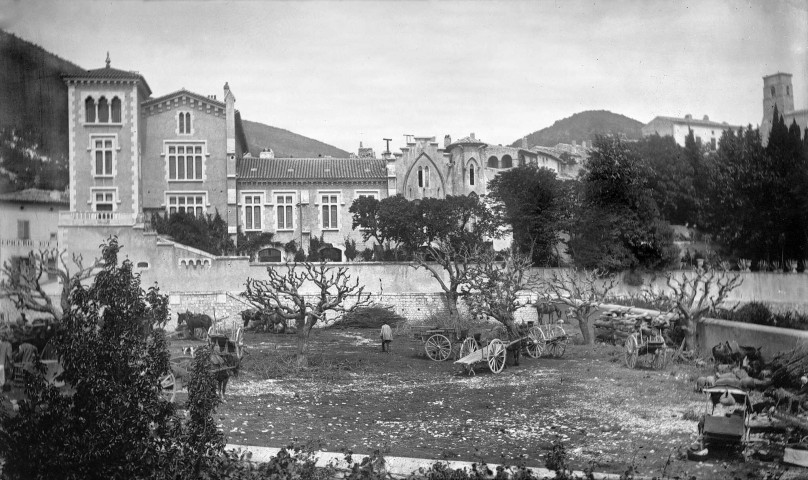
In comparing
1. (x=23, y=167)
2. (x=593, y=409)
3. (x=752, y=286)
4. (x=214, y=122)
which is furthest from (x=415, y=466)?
(x=752, y=286)


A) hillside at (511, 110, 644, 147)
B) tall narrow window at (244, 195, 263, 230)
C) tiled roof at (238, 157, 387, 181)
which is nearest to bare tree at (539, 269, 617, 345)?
tiled roof at (238, 157, 387, 181)

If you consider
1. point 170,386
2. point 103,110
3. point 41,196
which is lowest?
point 170,386

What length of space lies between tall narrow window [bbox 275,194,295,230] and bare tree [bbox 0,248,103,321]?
4.86 meters

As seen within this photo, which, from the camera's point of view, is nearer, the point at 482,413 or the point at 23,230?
the point at 23,230

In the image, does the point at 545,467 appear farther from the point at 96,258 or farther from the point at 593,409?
the point at 96,258

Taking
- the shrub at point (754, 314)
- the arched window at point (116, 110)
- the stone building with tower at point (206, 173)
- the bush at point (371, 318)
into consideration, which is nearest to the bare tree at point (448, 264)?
the bush at point (371, 318)

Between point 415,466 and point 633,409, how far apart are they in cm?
262

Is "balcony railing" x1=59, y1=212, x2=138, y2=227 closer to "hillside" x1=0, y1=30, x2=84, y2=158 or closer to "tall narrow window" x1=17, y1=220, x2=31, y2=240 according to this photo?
"tall narrow window" x1=17, y1=220, x2=31, y2=240

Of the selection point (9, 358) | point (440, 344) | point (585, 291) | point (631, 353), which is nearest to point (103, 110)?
point (9, 358)

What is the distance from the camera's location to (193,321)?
8.63 metres

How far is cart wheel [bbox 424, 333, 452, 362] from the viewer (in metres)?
11.1

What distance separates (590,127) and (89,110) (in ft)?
16.7

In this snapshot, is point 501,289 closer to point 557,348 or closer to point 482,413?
point 557,348

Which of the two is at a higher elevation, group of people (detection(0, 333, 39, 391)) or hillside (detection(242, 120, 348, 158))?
hillside (detection(242, 120, 348, 158))
